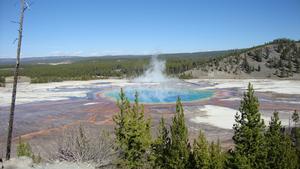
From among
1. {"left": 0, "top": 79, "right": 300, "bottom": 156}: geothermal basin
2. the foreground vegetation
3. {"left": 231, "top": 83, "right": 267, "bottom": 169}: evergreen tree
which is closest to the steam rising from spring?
{"left": 0, "top": 79, "right": 300, "bottom": 156}: geothermal basin

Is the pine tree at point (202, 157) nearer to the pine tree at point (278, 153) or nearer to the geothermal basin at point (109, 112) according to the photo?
the pine tree at point (278, 153)

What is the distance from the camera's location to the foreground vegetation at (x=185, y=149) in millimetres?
17438

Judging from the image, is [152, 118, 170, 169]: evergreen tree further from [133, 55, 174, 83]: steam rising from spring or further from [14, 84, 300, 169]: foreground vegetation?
[133, 55, 174, 83]: steam rising from spring

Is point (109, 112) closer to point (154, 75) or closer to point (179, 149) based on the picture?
point (179, 149)

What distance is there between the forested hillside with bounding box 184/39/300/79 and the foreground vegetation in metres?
77.1

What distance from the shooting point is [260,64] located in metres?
103

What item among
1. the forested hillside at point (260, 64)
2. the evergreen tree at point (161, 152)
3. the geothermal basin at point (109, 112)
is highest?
the forested hillside at point (260, 64)

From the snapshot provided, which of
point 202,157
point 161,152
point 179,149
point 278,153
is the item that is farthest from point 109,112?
point 278,153

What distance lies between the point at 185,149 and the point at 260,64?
91.0 m

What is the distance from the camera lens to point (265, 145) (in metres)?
17.9

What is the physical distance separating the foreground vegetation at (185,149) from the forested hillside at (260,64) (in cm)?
7713

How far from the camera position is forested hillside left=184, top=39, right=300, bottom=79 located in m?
95.2

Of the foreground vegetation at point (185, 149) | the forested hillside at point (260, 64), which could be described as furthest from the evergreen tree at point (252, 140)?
the forested hillside at point (260, 64)

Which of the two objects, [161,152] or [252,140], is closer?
[252,140]
